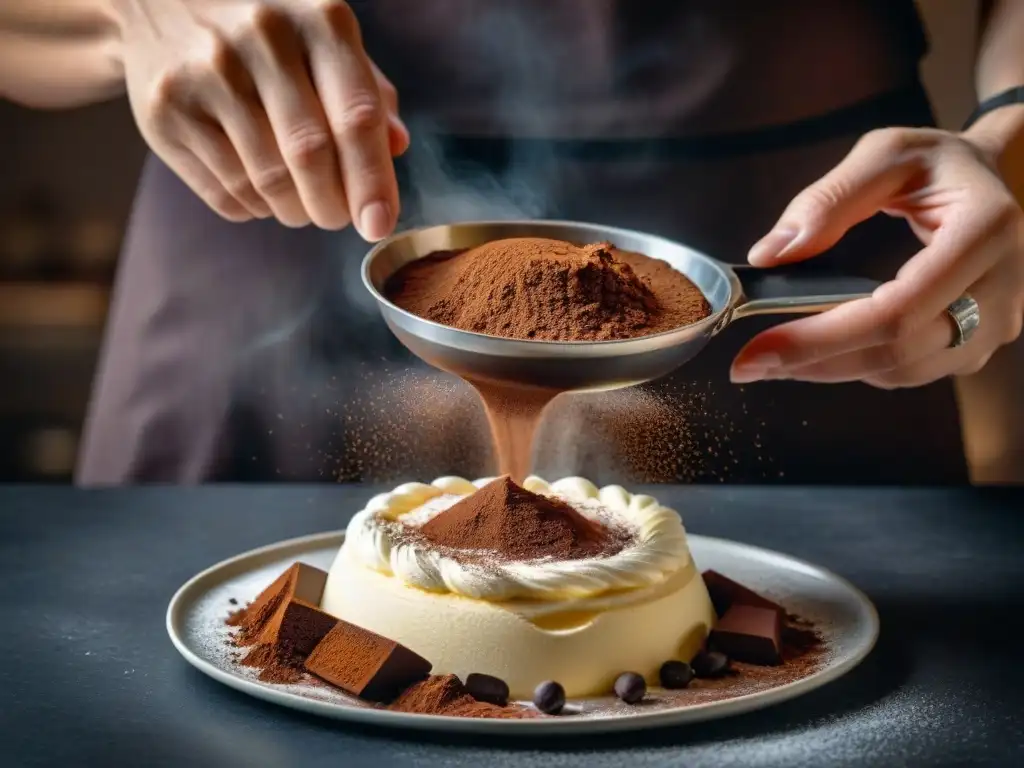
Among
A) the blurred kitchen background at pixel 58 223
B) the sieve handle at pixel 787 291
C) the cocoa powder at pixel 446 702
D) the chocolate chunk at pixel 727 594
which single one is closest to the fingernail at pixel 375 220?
the sieve handle at pixel 787 291

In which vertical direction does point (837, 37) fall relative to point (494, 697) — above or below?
above

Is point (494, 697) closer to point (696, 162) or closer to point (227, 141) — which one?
point (227, 141)

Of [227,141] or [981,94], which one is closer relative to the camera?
[227,141]

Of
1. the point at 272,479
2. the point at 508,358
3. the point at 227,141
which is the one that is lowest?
the point at 272,479

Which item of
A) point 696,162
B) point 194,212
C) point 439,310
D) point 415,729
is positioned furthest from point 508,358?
point 194,212

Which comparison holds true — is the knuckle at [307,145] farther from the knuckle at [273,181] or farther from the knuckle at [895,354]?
the knuckle at [895,354]

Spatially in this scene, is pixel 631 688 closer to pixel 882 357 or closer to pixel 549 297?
pixel 549 297
